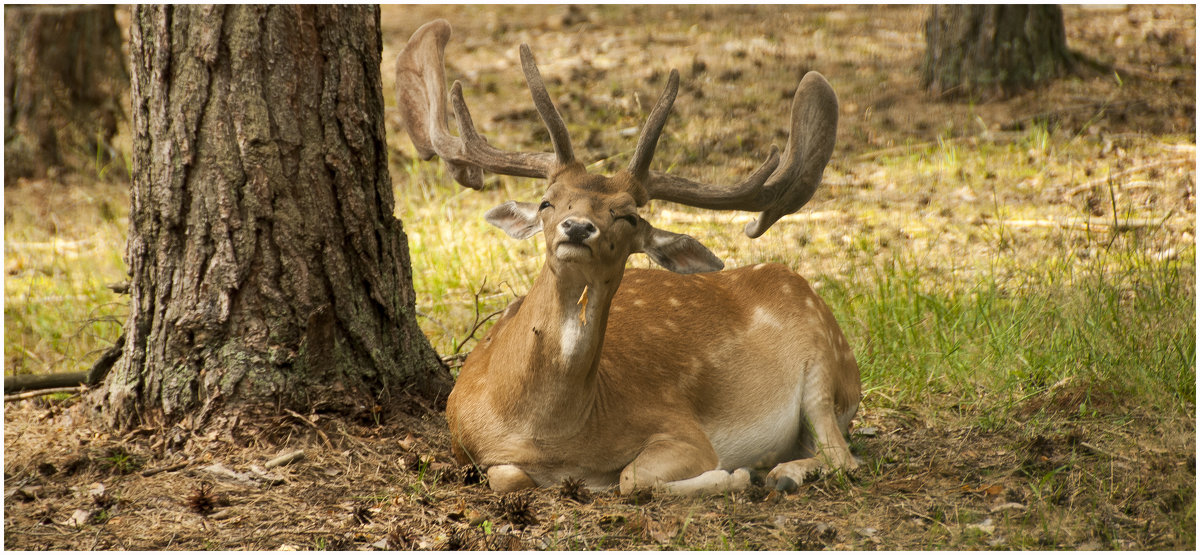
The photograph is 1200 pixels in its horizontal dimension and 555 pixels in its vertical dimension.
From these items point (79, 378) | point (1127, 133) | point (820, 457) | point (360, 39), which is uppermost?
point (360, 39)

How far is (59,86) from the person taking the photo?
30.1 feet

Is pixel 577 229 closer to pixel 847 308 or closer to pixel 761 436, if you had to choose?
pixel 761 436

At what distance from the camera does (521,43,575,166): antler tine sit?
4.02 metres

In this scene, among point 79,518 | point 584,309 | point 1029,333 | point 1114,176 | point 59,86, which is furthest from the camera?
point 59,86

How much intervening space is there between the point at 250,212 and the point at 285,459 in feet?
3.49

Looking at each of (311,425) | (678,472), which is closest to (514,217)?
(678,472)

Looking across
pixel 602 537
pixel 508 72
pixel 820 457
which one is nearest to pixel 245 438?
pixel 602 537

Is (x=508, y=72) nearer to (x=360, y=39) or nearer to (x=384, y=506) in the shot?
(x=360, y=39)

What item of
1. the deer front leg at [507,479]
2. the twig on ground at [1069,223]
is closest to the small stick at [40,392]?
the deer front leg at [507,479]

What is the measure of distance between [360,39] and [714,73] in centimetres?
666

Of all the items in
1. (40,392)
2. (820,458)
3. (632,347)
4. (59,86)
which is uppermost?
(59,86)

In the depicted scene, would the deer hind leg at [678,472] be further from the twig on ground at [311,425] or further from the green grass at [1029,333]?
the green grass at [1029,333]

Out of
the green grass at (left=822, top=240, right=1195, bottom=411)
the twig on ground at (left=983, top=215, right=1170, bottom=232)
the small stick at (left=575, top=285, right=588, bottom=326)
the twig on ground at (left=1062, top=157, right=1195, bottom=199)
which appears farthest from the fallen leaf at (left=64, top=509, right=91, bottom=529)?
the twig on ground at (left=1062, top=157, right=1195, bottom=199)

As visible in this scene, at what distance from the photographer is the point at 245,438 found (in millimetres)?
4641
